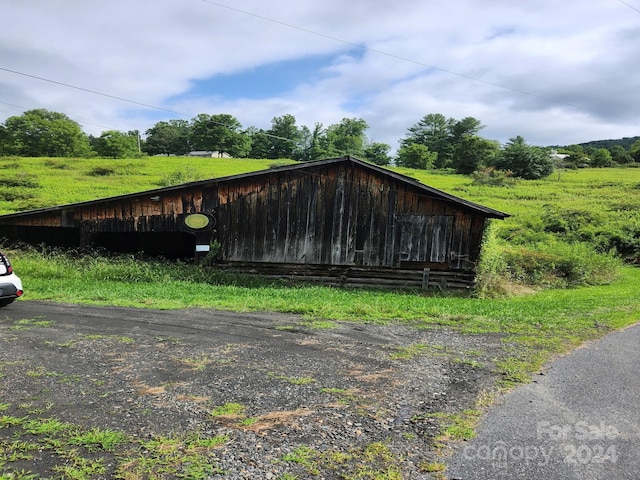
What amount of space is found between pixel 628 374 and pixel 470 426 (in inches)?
130

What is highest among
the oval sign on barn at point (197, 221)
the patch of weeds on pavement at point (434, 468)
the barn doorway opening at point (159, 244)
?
the oval sign on barn at point (197, 221)

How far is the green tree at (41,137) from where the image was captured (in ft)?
212

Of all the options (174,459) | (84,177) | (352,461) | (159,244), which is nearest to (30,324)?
(174,459)

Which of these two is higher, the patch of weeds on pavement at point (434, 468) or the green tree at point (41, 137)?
the green tree at point (41, 137)

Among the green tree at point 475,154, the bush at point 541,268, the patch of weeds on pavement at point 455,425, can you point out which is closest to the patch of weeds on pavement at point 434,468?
the patch of weeds on pavement at point 455,425

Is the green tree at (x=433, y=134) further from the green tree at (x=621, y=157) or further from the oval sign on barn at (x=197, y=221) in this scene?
the oval sign on barn at (x=197, y=221)

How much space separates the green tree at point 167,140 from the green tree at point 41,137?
26.9 meters

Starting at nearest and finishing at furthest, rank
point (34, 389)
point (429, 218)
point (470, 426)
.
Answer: point (470, 426)
point (34, 389)
point (429, 218)

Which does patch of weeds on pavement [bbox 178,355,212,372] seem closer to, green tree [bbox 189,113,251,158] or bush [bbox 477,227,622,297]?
bush [bbox 477,227,622,297]

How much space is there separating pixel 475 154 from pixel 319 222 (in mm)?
49220

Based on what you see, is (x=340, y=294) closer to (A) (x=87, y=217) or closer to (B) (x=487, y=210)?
(B) (x=487, y=210)

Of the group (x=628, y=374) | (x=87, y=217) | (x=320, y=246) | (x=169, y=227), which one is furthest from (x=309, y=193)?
(x=628, y=374)

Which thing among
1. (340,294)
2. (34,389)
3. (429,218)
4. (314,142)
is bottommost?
(340,294)

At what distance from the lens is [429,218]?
1552cm
